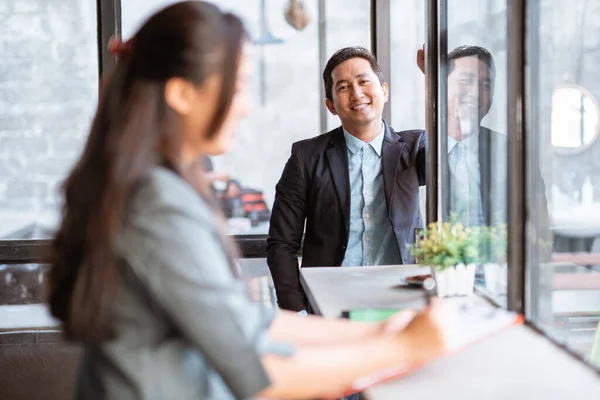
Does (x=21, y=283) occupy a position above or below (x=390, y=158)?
below

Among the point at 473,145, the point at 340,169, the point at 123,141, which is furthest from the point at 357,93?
the point at 123,141

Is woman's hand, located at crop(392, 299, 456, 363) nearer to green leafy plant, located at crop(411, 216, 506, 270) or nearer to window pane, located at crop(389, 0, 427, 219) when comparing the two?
green leafy plant, located at crop(411, 216, 506, 270)

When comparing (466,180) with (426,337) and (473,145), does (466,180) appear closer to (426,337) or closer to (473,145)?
(473,145)

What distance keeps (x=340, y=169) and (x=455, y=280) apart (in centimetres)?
97

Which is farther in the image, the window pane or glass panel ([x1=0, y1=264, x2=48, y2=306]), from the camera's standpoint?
the window pane

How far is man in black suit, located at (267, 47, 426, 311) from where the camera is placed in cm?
283

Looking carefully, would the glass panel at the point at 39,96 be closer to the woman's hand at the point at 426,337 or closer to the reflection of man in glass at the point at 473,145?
the reflection of man in glass at the point at 473,145

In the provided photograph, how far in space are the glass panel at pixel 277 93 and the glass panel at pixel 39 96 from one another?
2.65 ft

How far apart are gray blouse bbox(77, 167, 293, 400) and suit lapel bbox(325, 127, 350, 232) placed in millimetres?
1796

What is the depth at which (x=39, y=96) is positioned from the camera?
4.13 metres

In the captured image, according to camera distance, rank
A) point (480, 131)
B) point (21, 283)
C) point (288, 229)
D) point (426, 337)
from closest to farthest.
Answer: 1. point (426, 337)
2. point (480, 131)
3. point (288, 229)
4. point (21, 283)

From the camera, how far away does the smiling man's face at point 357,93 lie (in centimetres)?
288

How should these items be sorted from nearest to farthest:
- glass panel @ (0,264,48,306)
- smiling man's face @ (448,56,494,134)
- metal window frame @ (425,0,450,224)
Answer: smiling man's face @ (448,56,494,134) < metal window frame @ (425,0,450,224) < glass panel @ (0,264,48,306)

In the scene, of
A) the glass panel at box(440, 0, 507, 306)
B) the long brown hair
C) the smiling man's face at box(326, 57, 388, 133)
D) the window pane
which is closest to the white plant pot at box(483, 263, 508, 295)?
the glass panel at box(440, 0, 507, 306)
